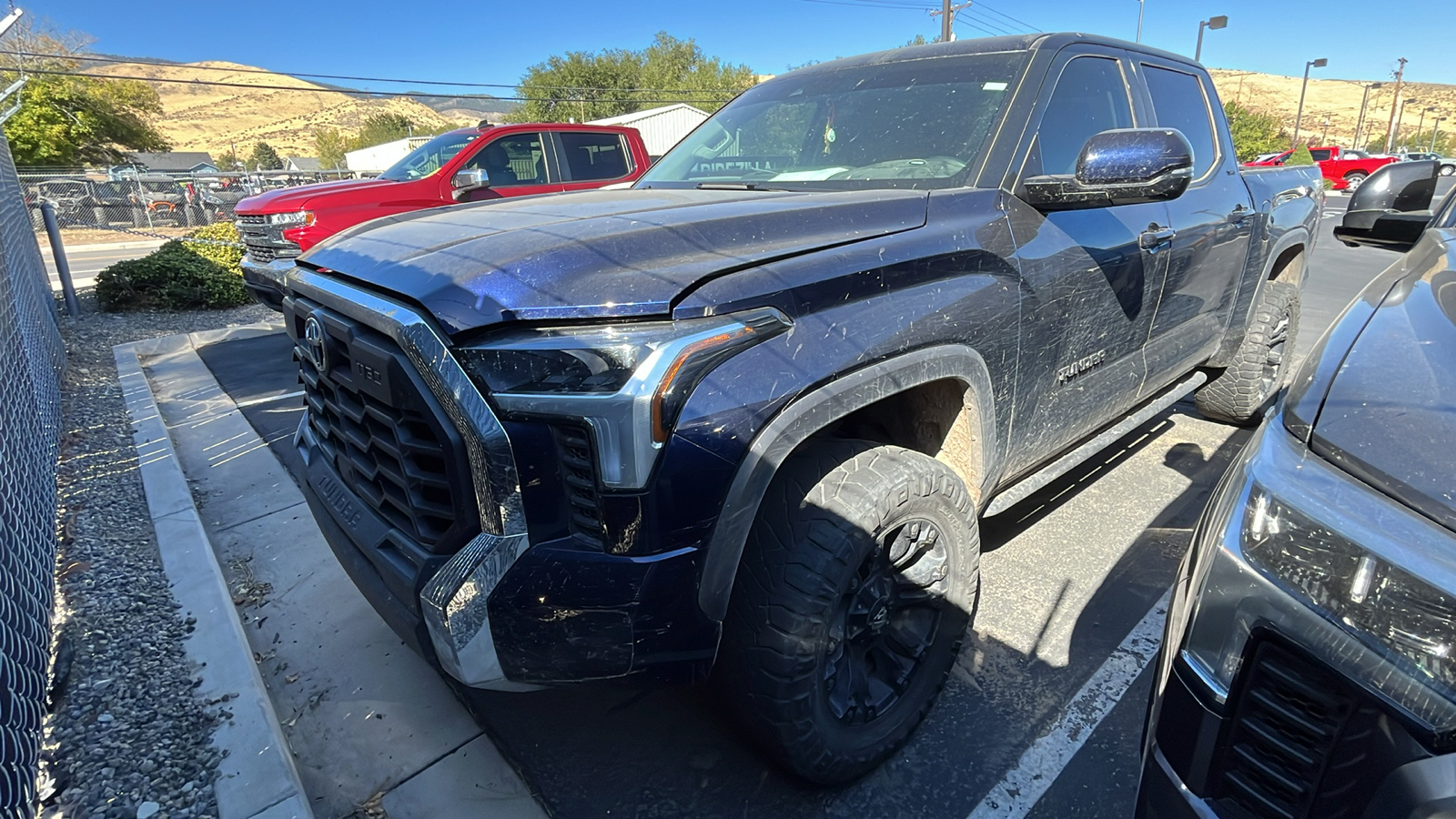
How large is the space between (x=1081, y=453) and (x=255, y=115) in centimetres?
16009

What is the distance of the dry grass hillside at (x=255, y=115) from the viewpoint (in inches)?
4272

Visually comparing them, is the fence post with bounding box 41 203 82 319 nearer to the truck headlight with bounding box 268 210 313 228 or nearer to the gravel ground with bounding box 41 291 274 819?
the truck headlight with bounding box 268 210 313 228

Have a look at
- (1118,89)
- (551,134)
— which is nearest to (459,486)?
(1118,89)

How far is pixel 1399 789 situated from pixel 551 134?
9.48m

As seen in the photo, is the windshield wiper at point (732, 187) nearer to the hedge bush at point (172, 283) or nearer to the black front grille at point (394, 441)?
the black front grille at point (394, 441)

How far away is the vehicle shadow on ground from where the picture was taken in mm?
2012

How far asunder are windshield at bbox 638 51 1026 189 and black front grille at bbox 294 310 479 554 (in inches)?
59.7

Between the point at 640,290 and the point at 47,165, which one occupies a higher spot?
the point at 47,165

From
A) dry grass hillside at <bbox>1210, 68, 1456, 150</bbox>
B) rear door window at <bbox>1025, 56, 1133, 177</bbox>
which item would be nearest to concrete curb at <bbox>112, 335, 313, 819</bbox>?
rear door window at <bbox>1025, 56, 1133, 177</bbox>

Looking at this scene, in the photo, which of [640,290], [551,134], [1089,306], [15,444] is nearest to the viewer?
[640,290]

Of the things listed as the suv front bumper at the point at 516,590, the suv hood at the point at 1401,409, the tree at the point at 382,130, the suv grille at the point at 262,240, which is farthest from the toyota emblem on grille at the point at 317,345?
the tree at the point at 382,130

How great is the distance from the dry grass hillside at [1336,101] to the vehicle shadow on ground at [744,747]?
4243 inches

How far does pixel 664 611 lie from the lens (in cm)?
154

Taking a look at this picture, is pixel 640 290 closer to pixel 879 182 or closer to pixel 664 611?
pixel 664 611
